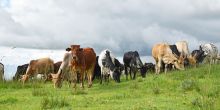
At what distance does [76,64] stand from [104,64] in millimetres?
4114

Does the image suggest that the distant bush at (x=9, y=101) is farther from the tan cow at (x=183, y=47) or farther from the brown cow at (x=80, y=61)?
the tan cow at (x=183, y=47)

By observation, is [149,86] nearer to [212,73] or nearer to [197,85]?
[197,85]

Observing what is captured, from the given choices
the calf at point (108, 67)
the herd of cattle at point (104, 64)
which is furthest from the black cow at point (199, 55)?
the calf at point (108, 67)

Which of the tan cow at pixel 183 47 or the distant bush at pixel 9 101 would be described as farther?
the tan cow at pixel 183 47

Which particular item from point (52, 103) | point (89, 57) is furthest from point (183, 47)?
point (52, 103)

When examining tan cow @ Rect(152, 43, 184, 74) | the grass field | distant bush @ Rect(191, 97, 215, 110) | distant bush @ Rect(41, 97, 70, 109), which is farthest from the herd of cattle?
distant bush @ Rect(41, 97, 70, 109)

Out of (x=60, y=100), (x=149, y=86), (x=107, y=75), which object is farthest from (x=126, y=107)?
(x=107, y=75)

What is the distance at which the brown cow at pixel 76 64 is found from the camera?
23.9 m

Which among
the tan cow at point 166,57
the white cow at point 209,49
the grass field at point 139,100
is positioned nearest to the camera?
the grass field at point 139,100

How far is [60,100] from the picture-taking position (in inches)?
603

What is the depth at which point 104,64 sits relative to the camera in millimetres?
27891

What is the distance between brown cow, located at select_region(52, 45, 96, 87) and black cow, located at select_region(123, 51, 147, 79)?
6187 mm

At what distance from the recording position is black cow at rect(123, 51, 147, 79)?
108 feet

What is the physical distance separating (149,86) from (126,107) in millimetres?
7267
